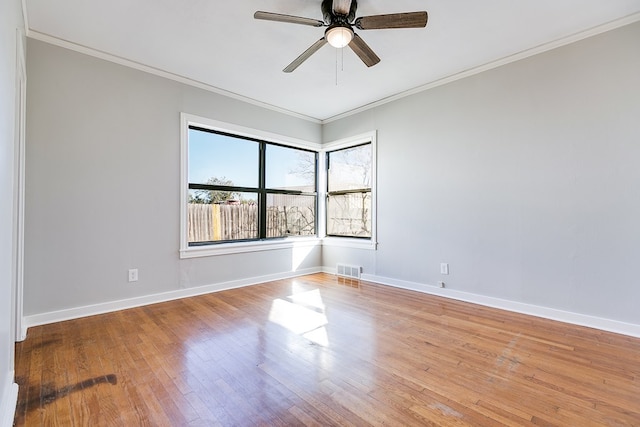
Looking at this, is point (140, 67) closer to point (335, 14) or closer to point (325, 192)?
point (335, 14)

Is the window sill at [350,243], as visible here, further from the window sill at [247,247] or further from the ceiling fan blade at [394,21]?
the ceiling fan blade at [394,21]

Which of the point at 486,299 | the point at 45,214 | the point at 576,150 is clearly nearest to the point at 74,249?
the point at 45,214

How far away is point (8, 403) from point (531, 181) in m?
4.18

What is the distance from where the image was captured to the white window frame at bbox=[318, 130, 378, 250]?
174 inches

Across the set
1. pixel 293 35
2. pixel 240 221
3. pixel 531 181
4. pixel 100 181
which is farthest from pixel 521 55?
pixel 100 181

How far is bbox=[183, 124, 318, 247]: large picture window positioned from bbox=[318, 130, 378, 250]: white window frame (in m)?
0.13

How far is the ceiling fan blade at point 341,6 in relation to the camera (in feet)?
7.11

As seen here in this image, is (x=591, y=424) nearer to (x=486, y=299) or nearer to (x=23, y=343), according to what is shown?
(x=486, y=299)

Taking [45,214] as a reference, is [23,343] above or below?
below

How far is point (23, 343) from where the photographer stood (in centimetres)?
233

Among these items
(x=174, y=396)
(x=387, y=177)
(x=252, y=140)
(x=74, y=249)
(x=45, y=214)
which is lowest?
(x=174, y=396)

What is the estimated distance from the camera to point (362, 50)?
8.25ft

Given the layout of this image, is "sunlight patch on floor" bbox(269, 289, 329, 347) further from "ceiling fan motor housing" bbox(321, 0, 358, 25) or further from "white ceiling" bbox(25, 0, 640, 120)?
"white ceiling" bbox(25, 0, 640, 120)

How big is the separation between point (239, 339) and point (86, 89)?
2.87m
